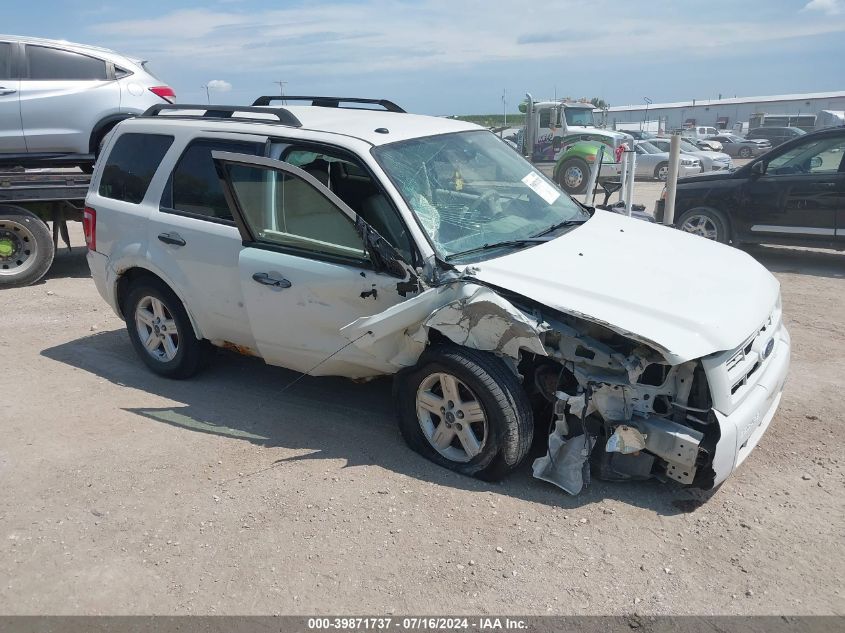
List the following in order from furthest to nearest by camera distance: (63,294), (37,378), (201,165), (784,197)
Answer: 1. (784,197)
2. (63,294)
3. (37,378)
4. (201,165)

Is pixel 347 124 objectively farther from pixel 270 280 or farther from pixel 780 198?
pixel 780 198

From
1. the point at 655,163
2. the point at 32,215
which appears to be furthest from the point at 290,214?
the point at 655,163

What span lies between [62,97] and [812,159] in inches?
365

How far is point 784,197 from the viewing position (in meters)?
9.19

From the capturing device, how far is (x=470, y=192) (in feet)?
15.0

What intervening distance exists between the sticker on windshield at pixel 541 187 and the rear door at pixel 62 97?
652 centimetres

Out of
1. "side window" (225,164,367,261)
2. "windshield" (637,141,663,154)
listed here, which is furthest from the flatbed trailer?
"windshield" (637,141,663,154)

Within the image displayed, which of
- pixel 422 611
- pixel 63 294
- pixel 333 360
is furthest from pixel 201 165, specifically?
pixel 63 294

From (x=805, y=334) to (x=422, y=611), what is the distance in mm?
4838

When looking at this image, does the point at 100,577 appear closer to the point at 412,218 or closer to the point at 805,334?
the point at 412,218

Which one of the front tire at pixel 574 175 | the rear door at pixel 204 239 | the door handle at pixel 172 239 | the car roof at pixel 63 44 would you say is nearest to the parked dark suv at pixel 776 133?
the front tire at pixel 574 175

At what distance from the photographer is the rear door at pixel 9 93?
896cm

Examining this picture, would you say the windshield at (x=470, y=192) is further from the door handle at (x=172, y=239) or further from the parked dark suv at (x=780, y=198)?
the parked dark suv at (x=780, y=198)

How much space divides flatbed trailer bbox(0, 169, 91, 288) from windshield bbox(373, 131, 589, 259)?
566 centimetres
